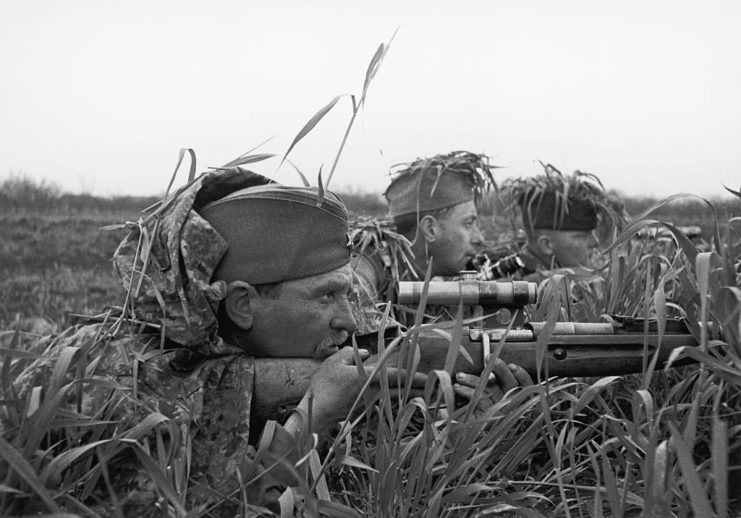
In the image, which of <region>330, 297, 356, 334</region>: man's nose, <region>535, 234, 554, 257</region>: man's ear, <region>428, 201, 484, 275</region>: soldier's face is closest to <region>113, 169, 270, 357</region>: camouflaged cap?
<region>330, 297, 356, 334</region>: man's nose

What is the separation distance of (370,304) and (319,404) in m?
0.88

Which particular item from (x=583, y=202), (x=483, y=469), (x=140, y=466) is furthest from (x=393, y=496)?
(x=583, y=202)

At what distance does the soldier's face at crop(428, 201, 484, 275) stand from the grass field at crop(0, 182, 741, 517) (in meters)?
2.59

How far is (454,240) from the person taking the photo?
5.95 meters

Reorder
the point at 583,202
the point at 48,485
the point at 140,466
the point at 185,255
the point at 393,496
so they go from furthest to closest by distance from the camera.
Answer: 1. the point at 583,202
2. the point at 185,255
3. the point at 140,466
4. the point at 393,496
5. the point at 48,485

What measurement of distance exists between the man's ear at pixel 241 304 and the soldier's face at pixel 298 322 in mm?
16

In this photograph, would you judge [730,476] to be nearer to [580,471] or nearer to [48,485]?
[580,471]

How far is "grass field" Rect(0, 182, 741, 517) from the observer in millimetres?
1746

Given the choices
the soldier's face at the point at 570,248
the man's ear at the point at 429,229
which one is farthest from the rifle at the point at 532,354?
the soldier's face at the point at 570,248

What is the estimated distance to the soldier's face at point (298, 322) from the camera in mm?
2734

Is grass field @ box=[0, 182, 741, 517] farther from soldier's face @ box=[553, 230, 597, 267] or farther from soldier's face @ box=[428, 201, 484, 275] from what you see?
soldier's face @ box=[553, 230, 597, 267]

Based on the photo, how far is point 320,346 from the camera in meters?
2.72

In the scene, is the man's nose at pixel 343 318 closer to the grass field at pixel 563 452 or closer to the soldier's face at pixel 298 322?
the soldier's face at pixel 298 322

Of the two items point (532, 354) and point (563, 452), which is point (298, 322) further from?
point (563, 452)
